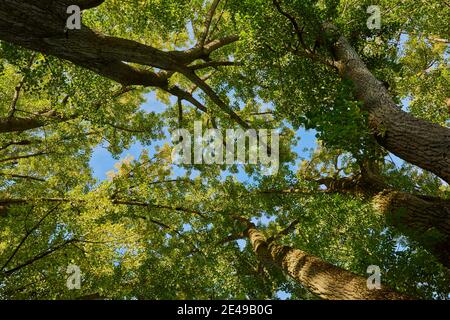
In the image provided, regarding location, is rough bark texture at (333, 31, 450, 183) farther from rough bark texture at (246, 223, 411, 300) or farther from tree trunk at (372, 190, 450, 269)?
rough bark texture at (246, 223, 411, 300)

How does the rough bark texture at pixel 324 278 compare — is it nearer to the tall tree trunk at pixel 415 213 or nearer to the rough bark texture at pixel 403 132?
the tall tree trunk at pixel 415 213

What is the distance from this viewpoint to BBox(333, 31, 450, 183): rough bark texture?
539 centimetres

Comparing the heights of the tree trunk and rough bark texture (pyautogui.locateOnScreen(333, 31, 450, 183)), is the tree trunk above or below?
below

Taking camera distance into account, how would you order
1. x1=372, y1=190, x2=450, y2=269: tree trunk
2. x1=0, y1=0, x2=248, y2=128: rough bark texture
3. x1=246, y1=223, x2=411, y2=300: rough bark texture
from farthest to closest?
x1=372, y1=190, x2=450, y2=269: tree trunk < x1=0, y1=0, x2=248, y2=128: rough bark texture < x1=246, y1=223, x2=411, y2=300: rough bark texture

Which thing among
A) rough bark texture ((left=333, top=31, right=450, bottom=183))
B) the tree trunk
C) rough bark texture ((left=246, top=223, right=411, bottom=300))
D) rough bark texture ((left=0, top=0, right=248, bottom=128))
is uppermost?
rough bark texture ((left=0, top=0, right=248, bottom=128))

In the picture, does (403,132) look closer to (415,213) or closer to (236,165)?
(415,213)

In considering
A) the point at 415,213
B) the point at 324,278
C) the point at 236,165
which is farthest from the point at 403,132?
the point at 236,165

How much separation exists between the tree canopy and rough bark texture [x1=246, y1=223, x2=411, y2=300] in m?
0.04

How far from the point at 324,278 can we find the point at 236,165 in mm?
7587

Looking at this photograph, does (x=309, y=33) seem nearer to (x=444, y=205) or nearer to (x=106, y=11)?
(x=444, y=205)

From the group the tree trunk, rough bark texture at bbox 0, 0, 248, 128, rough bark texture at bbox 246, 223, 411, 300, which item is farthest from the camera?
the tree trunk

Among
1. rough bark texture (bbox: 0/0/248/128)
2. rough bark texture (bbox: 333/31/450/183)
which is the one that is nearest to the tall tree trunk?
rough bark texture (bbox: 333/31/450/183)

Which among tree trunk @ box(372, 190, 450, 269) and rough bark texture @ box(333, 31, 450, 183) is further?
tree trunk @ box(372, 190, 450, 269)

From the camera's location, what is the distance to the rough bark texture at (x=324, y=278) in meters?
5.34
